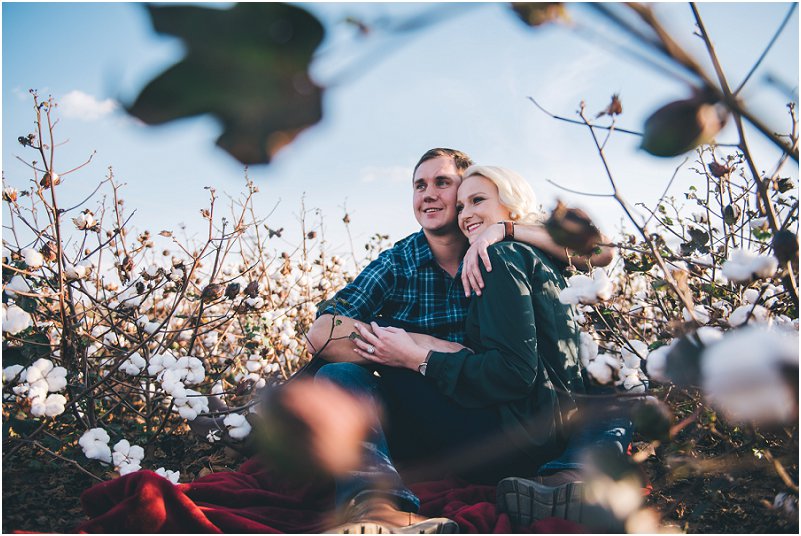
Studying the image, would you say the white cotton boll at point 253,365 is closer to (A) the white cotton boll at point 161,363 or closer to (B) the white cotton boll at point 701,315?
(A) the white cotton boll at point 161,363

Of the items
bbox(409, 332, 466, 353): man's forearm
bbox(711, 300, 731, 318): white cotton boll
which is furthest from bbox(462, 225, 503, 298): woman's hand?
bbox(711, 300, 731, 318): white cotton boll

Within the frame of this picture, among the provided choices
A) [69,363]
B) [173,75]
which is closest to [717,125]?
[173,75]

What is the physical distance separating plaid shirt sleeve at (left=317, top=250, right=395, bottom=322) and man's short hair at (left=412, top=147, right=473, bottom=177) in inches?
21.6

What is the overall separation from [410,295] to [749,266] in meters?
1.65

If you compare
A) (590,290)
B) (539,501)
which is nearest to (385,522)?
(539,501)

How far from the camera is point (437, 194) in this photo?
2771 mm

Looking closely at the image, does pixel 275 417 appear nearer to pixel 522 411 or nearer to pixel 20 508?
pixel 522 411

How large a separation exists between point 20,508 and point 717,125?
231 centimetres

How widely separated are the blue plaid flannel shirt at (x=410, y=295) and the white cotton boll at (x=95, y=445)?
0.93 meters

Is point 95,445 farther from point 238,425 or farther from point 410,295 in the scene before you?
point 410,295

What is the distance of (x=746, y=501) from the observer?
6.55 feet

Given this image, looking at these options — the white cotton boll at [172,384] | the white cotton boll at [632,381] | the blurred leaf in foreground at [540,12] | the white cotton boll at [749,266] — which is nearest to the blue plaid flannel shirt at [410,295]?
the white cotton boll at [172,384]

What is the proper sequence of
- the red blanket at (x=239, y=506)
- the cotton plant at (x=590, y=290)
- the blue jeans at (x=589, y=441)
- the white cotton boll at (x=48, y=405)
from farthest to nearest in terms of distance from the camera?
1. the white cotton boll at (x=48, y=405)
2. the blue jeans at (x=589, y=441)
3. the red blanket at (x=239, y=506)
4. the cotton plant at (x=590, y=290)

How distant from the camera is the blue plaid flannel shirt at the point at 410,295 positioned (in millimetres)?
2527
